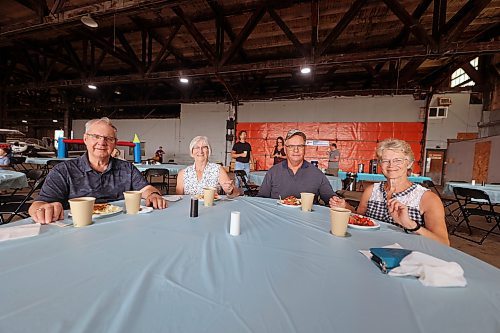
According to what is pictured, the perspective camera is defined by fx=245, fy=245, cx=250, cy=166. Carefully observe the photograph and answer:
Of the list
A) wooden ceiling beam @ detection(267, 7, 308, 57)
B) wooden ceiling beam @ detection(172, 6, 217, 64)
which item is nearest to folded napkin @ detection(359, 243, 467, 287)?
wooden ceiling beam @ detection(267, 7, 308, 57)

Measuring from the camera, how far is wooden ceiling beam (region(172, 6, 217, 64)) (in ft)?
18.6

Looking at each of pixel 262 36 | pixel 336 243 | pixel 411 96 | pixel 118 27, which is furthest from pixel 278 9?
pixel 411 96

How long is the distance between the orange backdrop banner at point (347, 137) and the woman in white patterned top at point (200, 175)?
8.36m

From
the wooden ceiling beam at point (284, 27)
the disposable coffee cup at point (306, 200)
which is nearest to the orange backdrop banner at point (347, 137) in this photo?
the wooden ceiling beam at point (284, 27)

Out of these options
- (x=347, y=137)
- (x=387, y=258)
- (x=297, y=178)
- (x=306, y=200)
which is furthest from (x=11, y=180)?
(x=347, y=137)

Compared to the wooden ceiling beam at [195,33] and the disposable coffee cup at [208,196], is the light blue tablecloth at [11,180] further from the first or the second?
the wooden ceiling beam at [195,33]

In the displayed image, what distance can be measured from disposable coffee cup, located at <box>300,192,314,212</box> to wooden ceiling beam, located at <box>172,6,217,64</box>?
5780 millimetres

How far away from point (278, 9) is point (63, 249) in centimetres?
660

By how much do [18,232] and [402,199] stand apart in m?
2.01

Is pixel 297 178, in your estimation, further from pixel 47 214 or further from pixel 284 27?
pixel 284 27

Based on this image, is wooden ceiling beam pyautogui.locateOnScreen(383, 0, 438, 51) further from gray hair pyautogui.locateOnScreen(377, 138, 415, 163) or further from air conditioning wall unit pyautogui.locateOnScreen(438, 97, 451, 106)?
air conditioning wall unit pyautogui.locateOnScreen(438, 97, 451, 106)

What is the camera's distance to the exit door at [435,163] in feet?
34.5

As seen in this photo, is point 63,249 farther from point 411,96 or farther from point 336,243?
point 411,96

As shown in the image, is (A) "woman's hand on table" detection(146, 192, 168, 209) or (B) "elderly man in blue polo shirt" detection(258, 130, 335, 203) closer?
(A) "woman's hand on table" detection(146, 192, 168, 209)
